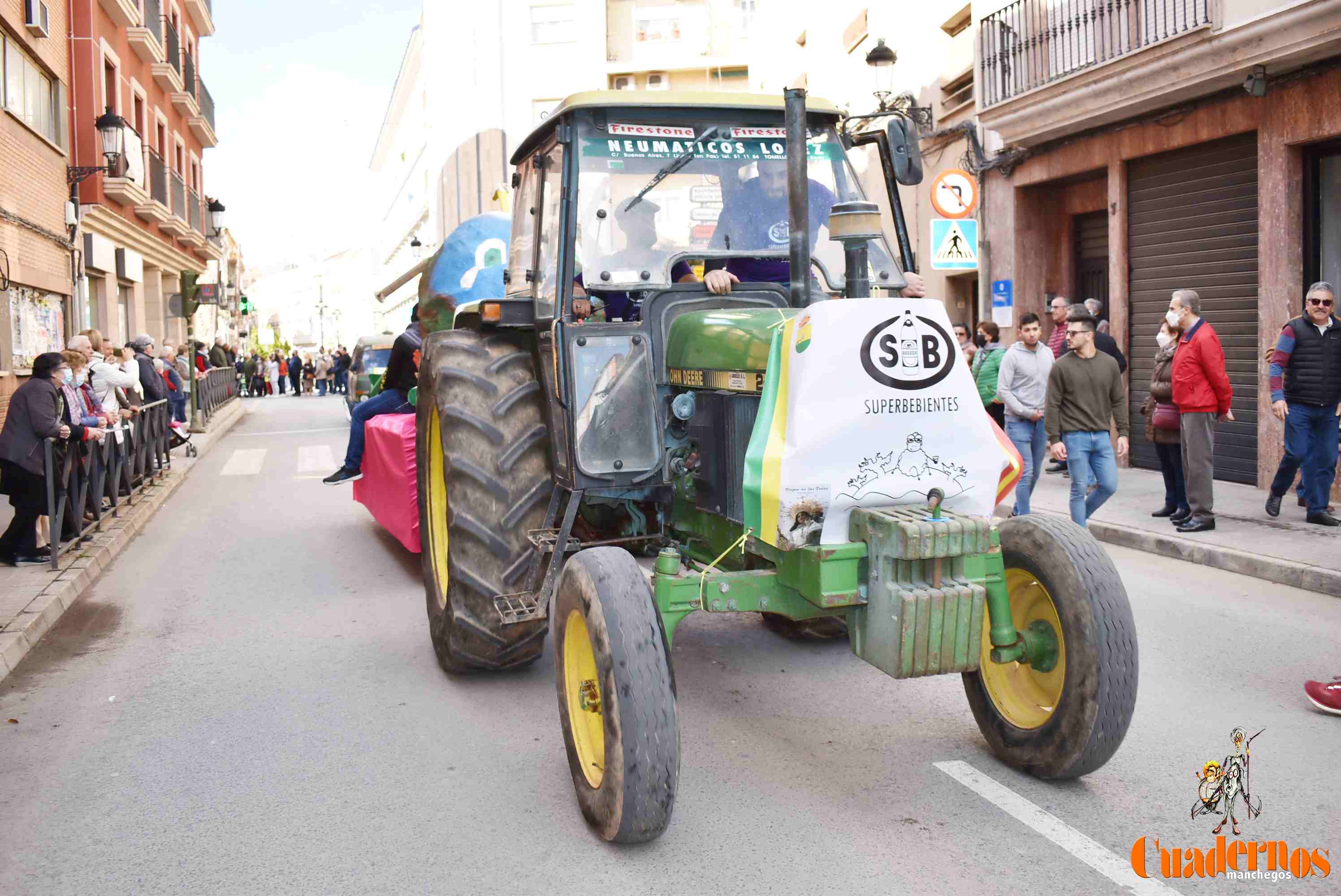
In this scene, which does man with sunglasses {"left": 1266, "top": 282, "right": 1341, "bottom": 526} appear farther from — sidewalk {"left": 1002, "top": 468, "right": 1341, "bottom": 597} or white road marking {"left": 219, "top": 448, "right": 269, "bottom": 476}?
white road marking {"left": 219, "top": 448, "right": 269, "bottom": 476}

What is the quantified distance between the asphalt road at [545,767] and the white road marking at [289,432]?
49.7ft

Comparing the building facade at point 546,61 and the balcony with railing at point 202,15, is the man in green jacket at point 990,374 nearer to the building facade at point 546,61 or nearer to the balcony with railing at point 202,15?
the balcony with railing at point 202,15

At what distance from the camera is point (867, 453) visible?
146 inches

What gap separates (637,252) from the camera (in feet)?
16.4

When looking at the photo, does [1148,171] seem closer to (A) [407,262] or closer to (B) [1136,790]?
(B) [1136,790]

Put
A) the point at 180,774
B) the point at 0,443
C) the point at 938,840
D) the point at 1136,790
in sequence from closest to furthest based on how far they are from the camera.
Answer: the point at 938,840, the point at 1136,790, the point at 180,774, the point at 0,443

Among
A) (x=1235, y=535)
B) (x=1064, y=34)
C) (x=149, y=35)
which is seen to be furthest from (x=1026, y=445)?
(x=149, y=35)

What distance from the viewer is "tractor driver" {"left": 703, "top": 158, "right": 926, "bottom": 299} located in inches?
200

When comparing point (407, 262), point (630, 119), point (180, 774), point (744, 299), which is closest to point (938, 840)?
point (744, 299)

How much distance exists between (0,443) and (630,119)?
5691 millimetres

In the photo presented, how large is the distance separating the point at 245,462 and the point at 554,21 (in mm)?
31503

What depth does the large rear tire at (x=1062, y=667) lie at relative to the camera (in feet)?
11.9

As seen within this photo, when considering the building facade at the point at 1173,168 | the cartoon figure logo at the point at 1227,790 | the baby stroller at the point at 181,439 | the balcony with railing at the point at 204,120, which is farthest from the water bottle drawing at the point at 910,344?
the balcony with railing at the point at 204,120

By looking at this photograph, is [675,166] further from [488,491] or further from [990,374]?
[990,374]
